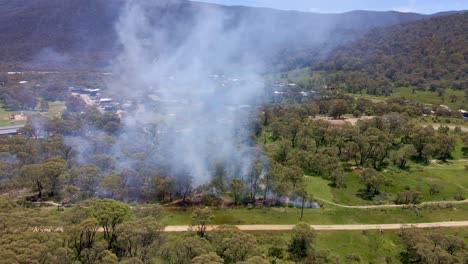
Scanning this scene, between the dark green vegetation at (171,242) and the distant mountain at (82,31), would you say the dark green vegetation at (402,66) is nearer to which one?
the distant mountain at (82,31)

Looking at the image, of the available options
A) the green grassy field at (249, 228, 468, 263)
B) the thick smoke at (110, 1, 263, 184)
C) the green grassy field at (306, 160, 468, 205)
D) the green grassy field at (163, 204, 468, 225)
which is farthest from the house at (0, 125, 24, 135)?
the green grassy field at (306, 160, 468, 205)

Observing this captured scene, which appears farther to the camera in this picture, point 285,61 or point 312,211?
point 285,61

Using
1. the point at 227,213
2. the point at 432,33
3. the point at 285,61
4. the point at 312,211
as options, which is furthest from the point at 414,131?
the point at 432,33

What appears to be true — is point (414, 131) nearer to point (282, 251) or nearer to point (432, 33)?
point (282, 251)

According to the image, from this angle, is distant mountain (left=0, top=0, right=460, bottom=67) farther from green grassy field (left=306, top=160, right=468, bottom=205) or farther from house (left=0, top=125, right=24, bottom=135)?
green grassy field (left=306, top=160, right=468, bottom=205)

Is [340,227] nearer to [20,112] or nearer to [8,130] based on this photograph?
[8,130]

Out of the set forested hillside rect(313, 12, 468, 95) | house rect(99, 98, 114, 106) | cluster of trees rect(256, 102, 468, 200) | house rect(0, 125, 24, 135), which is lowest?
cluster of trees rect(256, 102, 468, 200)
